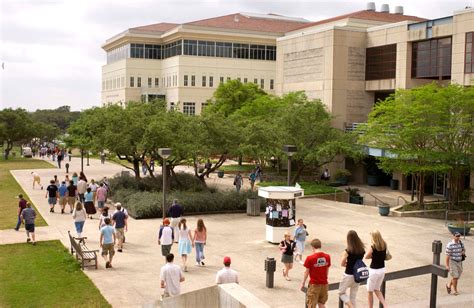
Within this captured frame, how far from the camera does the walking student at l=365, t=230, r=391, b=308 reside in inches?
415

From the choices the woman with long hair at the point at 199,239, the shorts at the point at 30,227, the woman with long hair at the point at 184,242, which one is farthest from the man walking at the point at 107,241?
the shorts at the point at 30,227

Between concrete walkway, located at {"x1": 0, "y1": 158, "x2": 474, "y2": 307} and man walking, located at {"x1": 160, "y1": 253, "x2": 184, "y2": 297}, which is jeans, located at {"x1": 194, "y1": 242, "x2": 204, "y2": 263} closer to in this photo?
concrete walkway, located at {"x1": 0, "y1": 158, "x2": 474, "y2": 307}

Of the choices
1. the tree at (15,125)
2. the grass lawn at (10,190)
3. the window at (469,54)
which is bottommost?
the grass lawn at (10,190)

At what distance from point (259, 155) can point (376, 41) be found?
19.6m

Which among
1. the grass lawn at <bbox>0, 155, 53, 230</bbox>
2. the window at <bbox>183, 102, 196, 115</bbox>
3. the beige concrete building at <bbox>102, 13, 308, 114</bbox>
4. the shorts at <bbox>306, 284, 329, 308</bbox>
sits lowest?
the grass lawn at <bbox>0, 155, 53, 230</bbox>

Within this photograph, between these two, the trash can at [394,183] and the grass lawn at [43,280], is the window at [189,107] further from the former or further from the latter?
the grass lawn at [43,280]

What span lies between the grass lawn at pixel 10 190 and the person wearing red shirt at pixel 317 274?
15.8 metres

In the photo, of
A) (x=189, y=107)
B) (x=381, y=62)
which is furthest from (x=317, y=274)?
(x=189, y=107)

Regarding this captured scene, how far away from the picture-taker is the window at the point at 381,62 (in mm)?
44875

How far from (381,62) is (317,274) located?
3742cm

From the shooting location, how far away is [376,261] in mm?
10742

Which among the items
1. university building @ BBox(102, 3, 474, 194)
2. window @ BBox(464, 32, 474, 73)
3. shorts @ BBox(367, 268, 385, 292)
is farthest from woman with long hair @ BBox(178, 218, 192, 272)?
window @ BBox(464, 32, 474, 73)

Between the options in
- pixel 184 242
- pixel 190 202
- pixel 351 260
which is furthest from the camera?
pixel 190 202

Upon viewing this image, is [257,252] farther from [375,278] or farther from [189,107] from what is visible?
[189,107]
